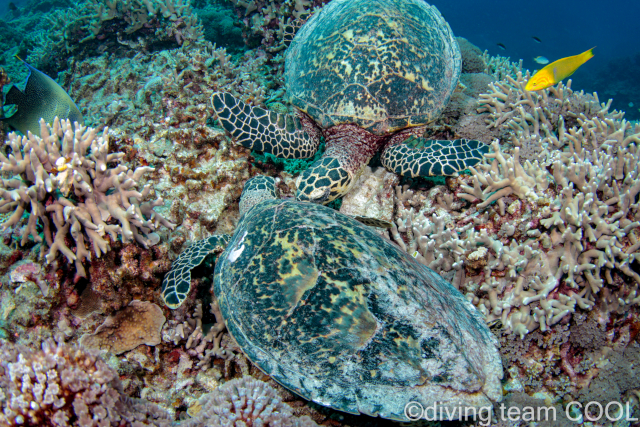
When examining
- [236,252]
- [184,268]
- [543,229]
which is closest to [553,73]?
[543,229]

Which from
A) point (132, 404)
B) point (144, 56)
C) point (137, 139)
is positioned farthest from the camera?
point (144, 56)

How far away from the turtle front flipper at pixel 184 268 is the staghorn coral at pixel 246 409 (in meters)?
0.80

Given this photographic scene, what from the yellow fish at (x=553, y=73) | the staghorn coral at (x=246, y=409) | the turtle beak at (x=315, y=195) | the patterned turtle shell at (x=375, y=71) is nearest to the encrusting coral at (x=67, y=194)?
the staghorn coral at (x=246, y=409)

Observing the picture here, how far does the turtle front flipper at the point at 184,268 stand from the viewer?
7.68 ft

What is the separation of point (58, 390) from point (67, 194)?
4.55ft

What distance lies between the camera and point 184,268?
2.50m

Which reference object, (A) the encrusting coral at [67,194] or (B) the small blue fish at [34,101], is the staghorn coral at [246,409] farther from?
(B) the small blue fish at [34,101]

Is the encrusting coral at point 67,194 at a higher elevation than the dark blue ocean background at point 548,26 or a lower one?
lower

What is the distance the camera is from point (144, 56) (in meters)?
5.39

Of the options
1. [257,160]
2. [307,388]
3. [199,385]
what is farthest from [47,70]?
[307,388]

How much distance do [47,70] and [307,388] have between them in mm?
9437

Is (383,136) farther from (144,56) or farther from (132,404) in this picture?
(144,56)

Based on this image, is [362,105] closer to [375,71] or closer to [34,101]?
[375,71]

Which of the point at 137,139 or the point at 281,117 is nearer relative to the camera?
the point at 137,139
